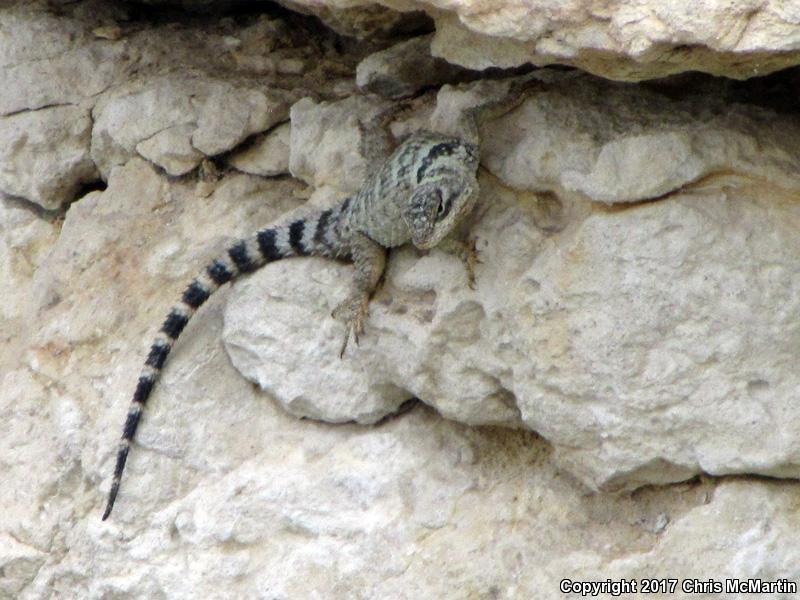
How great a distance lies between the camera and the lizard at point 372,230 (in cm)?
433

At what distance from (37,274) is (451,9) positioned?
3099mm

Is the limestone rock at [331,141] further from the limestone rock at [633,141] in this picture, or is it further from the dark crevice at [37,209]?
the dark crevice at [37,209]

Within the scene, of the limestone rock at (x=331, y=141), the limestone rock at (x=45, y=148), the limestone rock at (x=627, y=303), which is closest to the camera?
the limestone rock at (x=627, y=303)

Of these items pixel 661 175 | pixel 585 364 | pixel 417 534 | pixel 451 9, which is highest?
pixel 451 9

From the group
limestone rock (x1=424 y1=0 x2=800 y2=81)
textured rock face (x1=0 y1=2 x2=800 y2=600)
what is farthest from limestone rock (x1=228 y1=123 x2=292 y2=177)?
limestone rock (x1=424 y1=0 x2=800 y2=81)

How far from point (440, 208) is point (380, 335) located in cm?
63

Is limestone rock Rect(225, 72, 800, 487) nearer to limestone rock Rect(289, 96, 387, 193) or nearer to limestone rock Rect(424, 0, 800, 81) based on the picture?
limestone rock Rect(424, 0, 800, 81)

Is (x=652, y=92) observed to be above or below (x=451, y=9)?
below

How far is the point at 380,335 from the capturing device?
456cm

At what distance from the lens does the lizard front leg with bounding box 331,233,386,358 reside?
4.60 metres

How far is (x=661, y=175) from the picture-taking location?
12.7ft

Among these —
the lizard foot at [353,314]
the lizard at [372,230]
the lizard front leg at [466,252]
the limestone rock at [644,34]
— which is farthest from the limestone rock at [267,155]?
the limestone rock at [644,34]

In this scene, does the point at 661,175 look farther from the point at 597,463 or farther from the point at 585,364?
the point at 597,463

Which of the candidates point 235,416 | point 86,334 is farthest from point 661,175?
point 86,334
